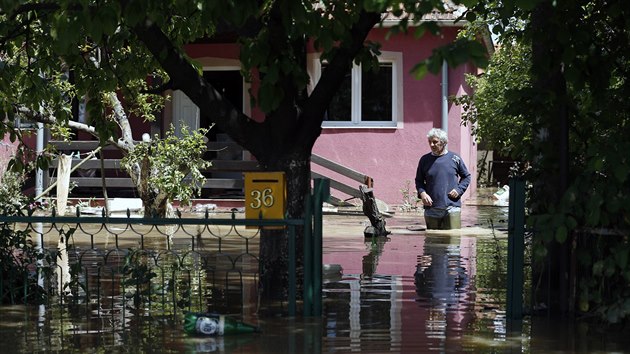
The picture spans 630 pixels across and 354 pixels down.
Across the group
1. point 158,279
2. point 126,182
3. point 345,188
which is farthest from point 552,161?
point 126,182

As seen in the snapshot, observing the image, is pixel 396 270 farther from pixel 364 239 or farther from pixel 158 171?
pixel 158 171

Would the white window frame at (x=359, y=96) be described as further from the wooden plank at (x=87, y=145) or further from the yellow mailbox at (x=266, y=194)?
the yellow mailbox at (x=266, y=194)

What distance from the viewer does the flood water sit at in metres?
8.14

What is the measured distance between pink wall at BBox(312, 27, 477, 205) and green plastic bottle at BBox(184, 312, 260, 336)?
52.8 ft

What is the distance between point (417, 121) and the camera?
24.9 meters

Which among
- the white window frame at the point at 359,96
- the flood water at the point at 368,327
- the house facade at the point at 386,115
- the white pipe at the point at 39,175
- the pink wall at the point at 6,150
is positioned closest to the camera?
the flood water at the point at 368,327

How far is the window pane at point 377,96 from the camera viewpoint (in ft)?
83.1

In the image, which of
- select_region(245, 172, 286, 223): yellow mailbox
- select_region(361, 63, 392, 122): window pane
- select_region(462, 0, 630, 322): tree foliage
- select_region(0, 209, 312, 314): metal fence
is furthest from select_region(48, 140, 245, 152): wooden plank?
select_region(245, 172, 286, 223): yellow mailbox

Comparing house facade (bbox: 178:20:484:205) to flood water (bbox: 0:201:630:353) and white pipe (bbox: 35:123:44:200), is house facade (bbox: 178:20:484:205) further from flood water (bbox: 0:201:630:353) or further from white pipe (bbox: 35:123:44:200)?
flood water (bbox: 0:201:630:353)

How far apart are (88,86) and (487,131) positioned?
775cm

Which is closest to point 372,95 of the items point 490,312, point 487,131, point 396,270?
point 487,131

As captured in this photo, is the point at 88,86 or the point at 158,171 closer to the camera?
the point at 88,86

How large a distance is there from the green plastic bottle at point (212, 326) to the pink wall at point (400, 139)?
16.1m

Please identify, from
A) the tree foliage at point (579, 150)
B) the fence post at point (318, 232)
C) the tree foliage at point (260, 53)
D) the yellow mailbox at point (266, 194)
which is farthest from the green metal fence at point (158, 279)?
the tree foliage at point (579, 150)
